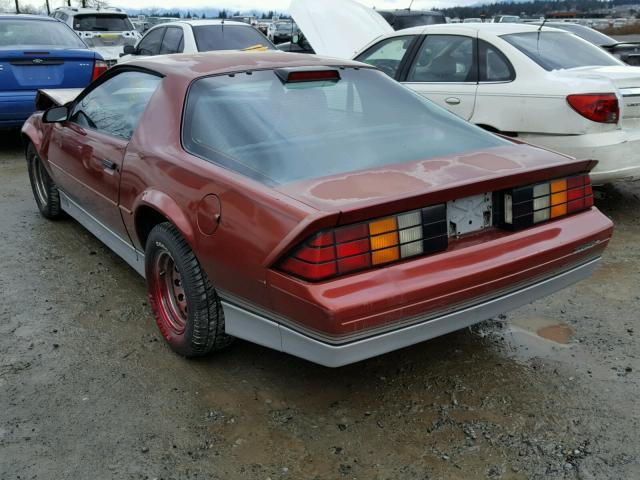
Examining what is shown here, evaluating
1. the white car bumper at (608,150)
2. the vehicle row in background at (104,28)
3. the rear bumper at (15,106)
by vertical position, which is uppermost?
the vehicle row in background at (104,28)

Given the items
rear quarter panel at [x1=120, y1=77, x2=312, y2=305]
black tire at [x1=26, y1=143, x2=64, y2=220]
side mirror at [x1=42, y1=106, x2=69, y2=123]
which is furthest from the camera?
black tire at [x1=26, y1=143, x2=64, y2=220]

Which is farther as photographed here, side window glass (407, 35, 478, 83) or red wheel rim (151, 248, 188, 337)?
side window glass (407, 35, 478, 83)

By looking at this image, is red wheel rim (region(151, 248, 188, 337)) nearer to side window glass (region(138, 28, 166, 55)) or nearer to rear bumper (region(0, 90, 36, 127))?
rear bumper (region(0, 90, 36, 127))

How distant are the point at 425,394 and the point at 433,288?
70cm

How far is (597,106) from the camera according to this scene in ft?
15.4

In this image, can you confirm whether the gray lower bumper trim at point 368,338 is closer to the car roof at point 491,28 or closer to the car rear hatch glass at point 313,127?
the car rear hatch glass at point 313,127

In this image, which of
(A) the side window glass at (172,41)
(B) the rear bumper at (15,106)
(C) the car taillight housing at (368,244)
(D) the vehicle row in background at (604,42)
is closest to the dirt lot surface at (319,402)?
(C) the car taillight housing at (368,244)

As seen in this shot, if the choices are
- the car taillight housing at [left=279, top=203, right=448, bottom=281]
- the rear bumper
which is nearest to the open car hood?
the rear bumper

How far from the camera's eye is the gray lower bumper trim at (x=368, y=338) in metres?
2.33

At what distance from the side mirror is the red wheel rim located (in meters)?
1.61

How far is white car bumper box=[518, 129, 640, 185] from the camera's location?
4.71 metres

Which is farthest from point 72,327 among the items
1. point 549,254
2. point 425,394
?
point 549,254

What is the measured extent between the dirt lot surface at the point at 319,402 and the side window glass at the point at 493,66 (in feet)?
6.98

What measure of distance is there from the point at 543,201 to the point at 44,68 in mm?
6556
